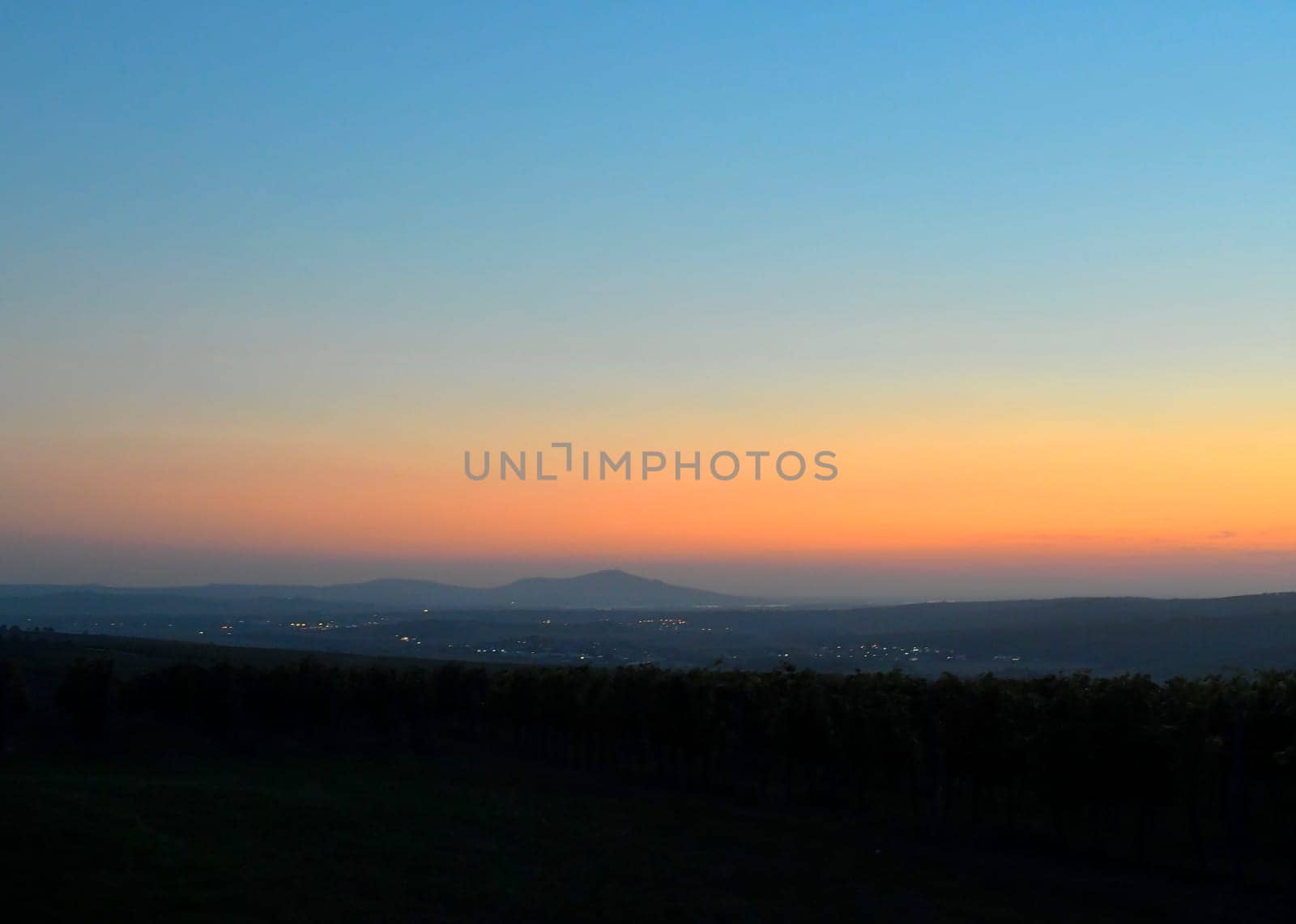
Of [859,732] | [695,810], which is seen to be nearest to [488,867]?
[695,810]

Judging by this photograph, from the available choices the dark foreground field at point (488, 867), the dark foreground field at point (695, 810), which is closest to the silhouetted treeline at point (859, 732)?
the dark foreground field at point (695, 810)

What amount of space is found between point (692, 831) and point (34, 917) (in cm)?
1430

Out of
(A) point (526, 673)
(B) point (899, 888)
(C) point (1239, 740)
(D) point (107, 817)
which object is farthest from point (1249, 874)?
(A) point (526, 673)

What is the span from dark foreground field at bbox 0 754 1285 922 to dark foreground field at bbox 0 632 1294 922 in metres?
0.08

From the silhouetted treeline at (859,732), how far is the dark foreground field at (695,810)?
0.37 ft

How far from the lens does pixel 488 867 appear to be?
59.8 ft

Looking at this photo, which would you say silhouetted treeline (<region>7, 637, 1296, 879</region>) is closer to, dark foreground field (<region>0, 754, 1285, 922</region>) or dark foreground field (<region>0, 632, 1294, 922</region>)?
dark foreground field (<region>0, 632, 1294, 922</region>)

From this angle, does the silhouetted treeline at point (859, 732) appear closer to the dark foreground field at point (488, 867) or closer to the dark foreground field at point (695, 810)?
the dark foreground field at point (695, 810)

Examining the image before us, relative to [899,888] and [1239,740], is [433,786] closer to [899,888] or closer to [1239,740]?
[899,888]

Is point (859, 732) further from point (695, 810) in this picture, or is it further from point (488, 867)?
point (488, 867)

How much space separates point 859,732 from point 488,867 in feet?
53.2

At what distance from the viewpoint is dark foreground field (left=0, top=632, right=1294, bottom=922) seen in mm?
16172

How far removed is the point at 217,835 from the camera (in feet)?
61.8

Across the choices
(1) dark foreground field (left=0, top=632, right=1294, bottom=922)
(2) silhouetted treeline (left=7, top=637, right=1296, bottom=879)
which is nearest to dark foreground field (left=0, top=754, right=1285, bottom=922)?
(1) dark foreground field (left=0, top=632, right=1294, bottom=922)
